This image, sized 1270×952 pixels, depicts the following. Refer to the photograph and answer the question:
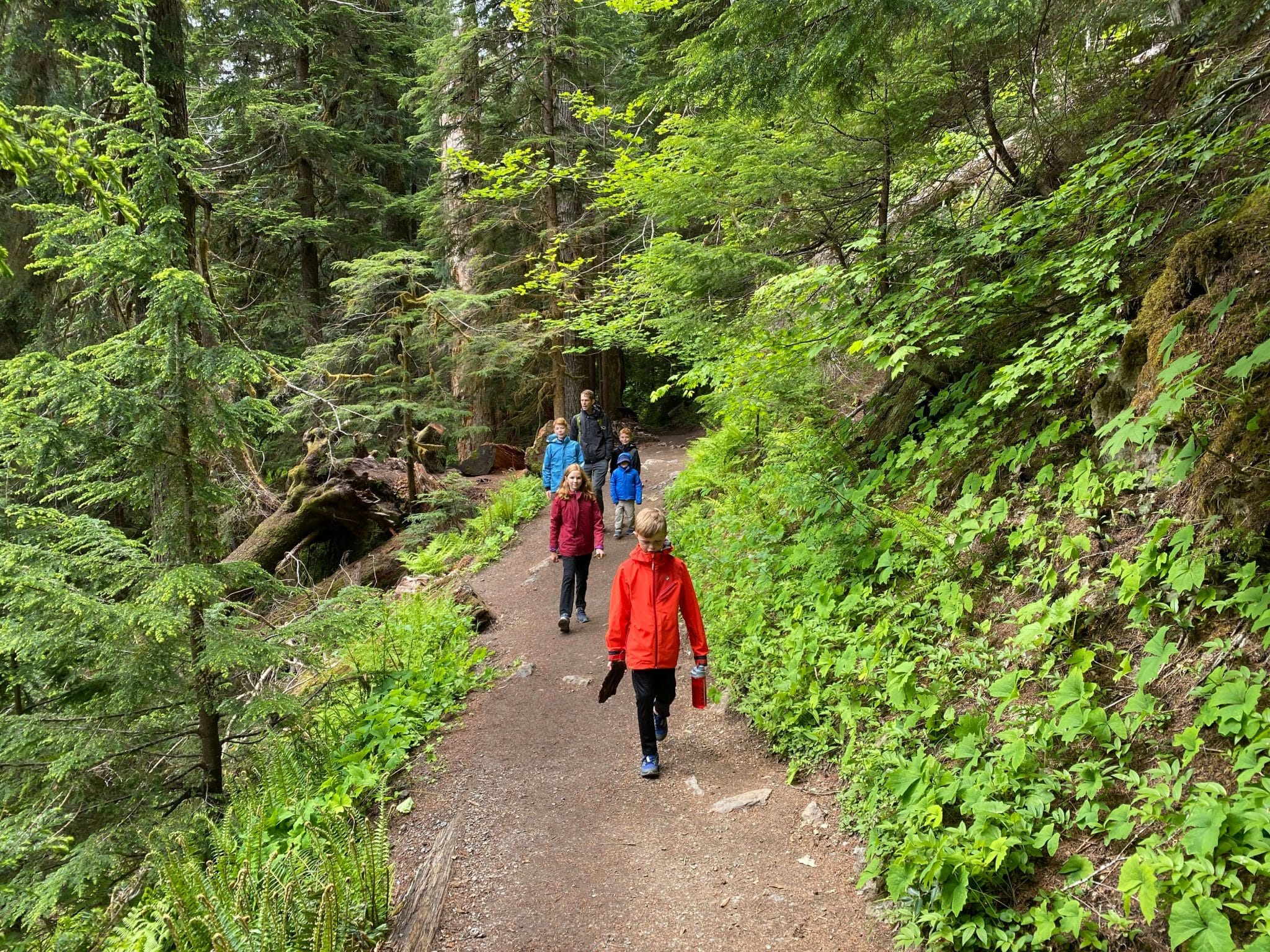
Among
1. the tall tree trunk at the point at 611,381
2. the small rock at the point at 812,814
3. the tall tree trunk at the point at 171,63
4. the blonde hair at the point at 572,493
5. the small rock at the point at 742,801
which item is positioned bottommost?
the small rock at the point at 742,801

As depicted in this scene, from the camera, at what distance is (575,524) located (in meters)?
7.41

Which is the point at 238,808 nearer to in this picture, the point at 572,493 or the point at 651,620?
the point at 651,620

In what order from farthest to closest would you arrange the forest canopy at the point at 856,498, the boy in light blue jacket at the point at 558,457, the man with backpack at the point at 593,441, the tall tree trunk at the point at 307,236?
the tall tree trunk at the point at 307,236
the man with backpack at the point at 593,441
the boy in light blue jacket at the point at 558,457
the forest canopy at the point at 856,498

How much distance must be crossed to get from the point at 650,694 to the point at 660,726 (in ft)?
1.94

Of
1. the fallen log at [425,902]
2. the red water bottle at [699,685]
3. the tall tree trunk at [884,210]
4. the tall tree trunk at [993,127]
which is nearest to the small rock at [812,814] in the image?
the red water bottle at [699,685]

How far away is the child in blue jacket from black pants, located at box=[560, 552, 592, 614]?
6.46 ft

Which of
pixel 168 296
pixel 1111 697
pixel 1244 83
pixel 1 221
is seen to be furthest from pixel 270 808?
pixel 1 221

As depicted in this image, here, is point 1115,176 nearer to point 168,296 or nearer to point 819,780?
point 819,780

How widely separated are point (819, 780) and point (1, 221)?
38.3 ft

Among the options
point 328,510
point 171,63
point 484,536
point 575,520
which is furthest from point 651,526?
point 328,510

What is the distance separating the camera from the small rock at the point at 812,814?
407 cm

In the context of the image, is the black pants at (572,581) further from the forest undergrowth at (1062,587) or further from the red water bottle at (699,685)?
the red water bottle at (699,685)

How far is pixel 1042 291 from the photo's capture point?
489 cm

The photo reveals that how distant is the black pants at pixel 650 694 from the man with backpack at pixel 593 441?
510 centimetres
